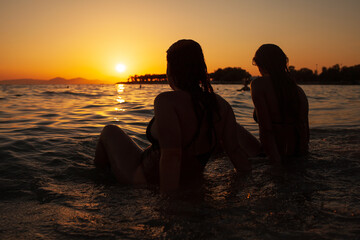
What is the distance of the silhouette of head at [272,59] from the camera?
Answer: 3.64 meters

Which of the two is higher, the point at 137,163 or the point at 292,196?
the point at 137,163

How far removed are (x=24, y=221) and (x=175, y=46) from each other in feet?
5.89

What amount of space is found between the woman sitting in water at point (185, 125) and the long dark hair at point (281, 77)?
114 cm

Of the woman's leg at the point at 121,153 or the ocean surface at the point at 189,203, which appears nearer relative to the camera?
the ocean surface at the point at 189,203

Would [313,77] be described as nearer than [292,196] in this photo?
No

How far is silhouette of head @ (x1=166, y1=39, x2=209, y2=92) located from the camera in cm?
235

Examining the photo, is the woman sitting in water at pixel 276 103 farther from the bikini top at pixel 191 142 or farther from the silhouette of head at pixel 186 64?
the silhouette of head at pixel 186 64

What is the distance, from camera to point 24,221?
7.28ft

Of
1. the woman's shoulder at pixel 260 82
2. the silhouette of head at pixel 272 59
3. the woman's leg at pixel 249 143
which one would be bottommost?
the woman's leg at pixel 249 143

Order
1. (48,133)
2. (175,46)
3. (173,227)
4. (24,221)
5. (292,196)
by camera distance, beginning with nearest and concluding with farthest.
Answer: (173,227)
(24,221)
(175,46)
(292,196)
(48,133)

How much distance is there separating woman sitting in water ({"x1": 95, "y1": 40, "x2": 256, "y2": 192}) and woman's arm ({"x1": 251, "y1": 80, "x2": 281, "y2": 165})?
3.00ft

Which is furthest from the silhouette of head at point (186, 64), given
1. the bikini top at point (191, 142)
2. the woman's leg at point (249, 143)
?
the woman's leg at point (249, 143)

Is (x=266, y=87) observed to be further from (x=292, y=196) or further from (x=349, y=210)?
(x=349, y=210)

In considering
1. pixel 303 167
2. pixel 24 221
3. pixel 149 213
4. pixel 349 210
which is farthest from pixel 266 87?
pixel 24 221
